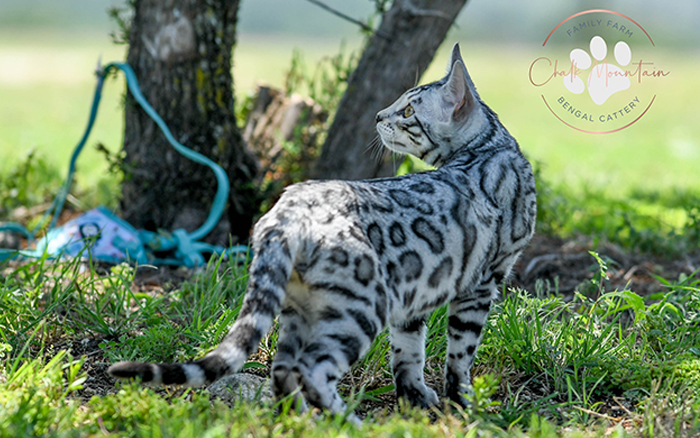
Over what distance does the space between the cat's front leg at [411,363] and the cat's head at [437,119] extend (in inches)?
36.1

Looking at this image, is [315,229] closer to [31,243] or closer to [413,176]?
[413,176]

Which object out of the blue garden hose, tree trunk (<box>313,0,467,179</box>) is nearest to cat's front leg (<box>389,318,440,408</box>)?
the blue garden hose

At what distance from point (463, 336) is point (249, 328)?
46.2 inches

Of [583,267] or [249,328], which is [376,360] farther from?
[583,267]

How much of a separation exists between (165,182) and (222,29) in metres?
1.25

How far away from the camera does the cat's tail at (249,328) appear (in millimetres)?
2076

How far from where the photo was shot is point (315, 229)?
2.44m

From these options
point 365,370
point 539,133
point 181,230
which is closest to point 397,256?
point 365,370

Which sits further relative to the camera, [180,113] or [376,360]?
[180,113]

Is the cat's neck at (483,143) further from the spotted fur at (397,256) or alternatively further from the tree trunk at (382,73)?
the tree trunk at (382,73)

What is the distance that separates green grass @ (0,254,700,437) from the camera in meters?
2.31

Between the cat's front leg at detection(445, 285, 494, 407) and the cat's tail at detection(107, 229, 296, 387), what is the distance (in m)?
1.04

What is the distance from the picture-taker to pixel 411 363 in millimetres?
3037

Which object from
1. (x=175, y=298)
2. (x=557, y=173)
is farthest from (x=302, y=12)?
(x=175, y=298)
